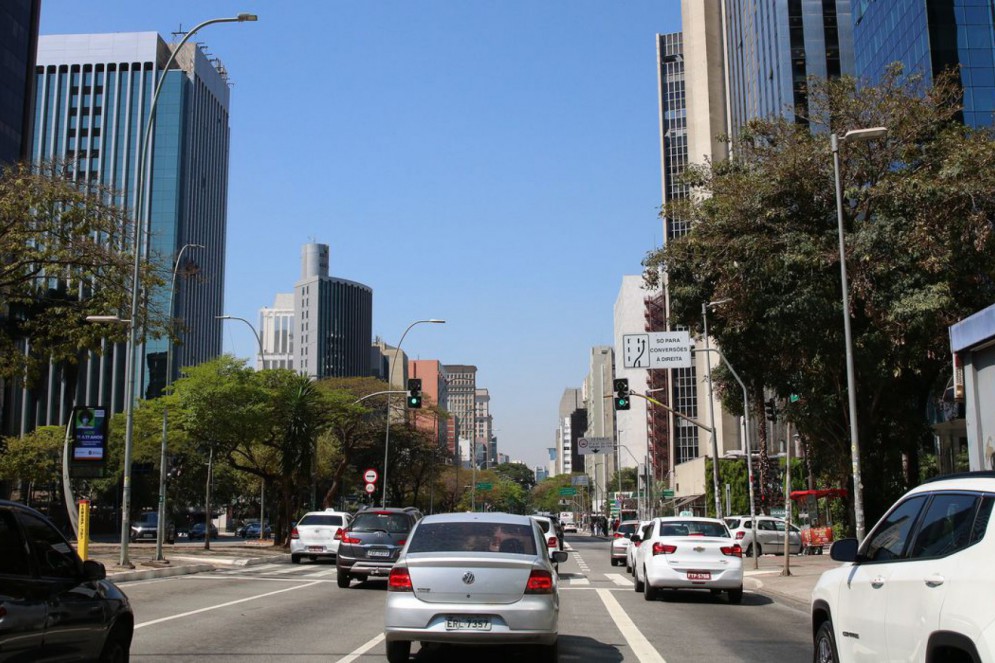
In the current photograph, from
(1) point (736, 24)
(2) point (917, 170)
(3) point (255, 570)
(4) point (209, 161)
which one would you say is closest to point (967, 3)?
(2) point (917, 170)

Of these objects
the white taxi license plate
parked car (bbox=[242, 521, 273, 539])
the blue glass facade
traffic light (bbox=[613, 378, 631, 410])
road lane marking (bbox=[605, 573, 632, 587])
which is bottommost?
parked car (bbox=[242, 521, 273, 539])

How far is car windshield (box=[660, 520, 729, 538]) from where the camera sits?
19453 millimetres

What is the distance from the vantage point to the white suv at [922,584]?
5203 mm

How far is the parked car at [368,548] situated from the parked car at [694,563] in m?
5.16

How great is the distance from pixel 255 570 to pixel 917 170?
22.0m

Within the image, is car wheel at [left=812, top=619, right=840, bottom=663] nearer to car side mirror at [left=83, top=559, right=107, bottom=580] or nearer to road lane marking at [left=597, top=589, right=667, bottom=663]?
road lane marking at [left=597, top=589, right=667, bottom=663]

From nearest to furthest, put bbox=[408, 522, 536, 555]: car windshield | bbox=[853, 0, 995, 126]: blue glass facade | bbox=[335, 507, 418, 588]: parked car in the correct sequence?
bbox=[408, 522, 536, 555]: car windshield → bbox=[335, 507, 418, 588]: parked car → bbox=[853, 0, 995, 126]: blue glass facade

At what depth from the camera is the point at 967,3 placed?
5578cm

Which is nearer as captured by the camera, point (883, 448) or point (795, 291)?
point (795, 291)

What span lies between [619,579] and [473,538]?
16994mm

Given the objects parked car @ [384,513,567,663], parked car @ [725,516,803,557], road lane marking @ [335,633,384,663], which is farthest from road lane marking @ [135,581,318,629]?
parked car @ [725,516,803,557]

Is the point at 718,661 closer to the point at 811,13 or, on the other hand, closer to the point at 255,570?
the point at 255,570

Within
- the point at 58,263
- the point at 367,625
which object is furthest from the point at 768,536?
the point at 367,625

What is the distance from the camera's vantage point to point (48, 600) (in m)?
6.55
